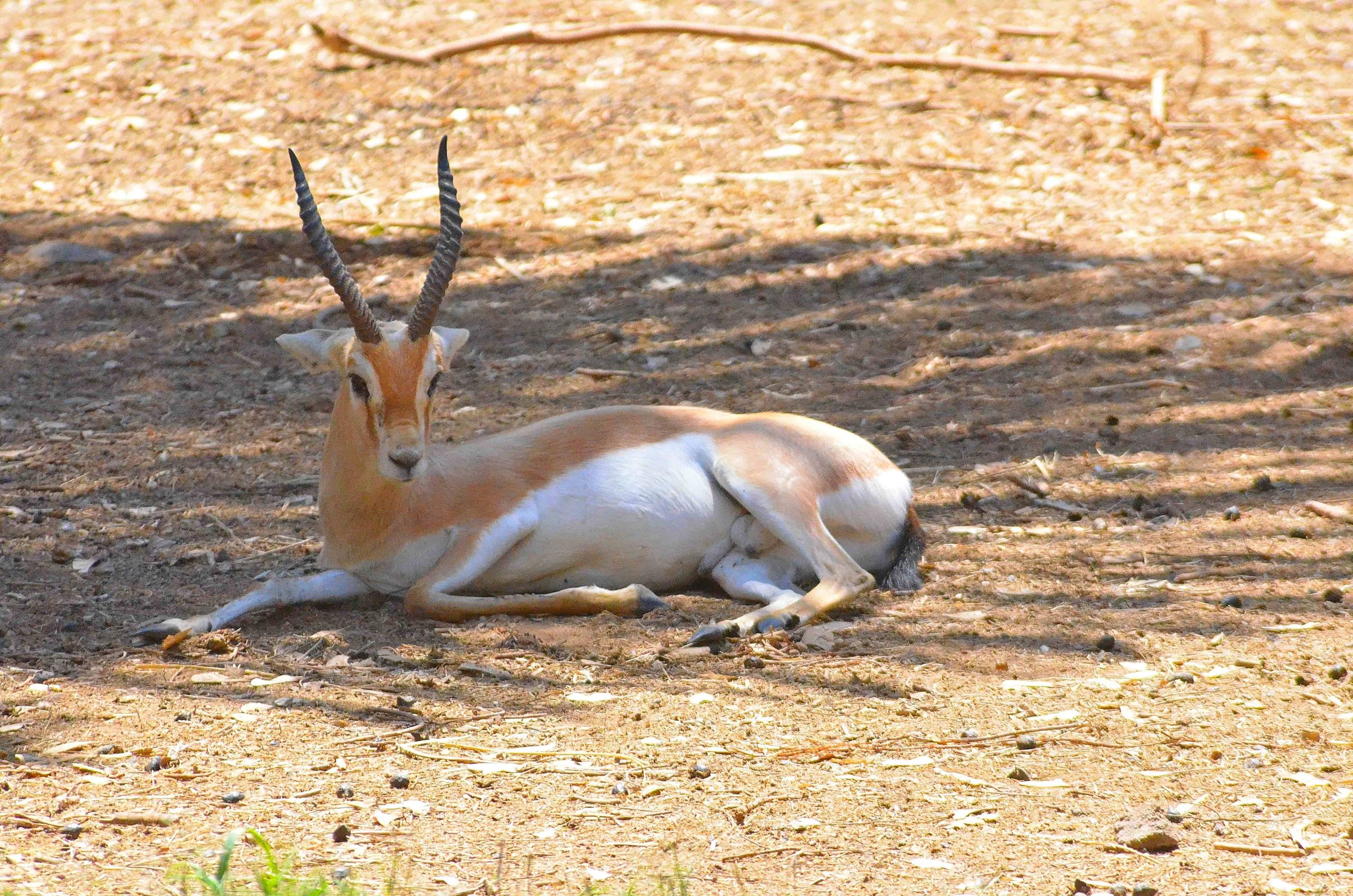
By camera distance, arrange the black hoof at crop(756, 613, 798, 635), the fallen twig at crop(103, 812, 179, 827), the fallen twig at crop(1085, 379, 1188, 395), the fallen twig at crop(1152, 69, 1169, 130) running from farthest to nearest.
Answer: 1. the fallen twig at crop(1152, 69, 1169, 130)
2. the fallen twig at crop(1085, 379, 1188, 395)
3. the black hoof at crop(756, 613, 798, 635)
4. the fallen twig at crop(103, 812, 179, 827)

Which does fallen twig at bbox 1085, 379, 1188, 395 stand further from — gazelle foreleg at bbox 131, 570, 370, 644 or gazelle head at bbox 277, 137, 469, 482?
gazelle foreleg at bbox 131, 570, 370, 644

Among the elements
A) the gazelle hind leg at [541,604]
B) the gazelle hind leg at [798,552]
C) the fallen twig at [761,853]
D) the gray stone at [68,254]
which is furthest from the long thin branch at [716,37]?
the fallen twig at [761,853]

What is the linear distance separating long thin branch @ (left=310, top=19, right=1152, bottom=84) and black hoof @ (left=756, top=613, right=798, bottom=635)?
771 cm

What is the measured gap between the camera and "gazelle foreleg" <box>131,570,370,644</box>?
5.13 metres

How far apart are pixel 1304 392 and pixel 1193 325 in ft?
3.08

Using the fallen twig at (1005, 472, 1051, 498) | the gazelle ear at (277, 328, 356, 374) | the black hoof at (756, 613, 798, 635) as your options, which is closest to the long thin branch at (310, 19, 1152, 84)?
the fallen twig at (1005, 472, 1051, 498)

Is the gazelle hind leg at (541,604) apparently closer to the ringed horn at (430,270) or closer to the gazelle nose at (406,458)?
the gazelle nose at (406,458)

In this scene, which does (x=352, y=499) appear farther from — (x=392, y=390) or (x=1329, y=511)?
(x=1329, y=511)

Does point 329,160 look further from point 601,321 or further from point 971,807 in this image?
point 971,807

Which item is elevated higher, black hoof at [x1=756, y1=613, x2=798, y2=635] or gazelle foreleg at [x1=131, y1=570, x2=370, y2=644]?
gazelle foreleg at [x1=131, y1=570, x2=370, y2=644]

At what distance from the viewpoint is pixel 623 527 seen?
5691 millimetres

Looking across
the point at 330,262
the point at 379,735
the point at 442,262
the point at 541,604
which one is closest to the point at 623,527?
the point at 541,604

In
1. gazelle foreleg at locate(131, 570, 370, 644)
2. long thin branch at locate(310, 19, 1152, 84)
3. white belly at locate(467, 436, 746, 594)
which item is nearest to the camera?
gazelle foreleg at locate(131, 570, 370, 644)

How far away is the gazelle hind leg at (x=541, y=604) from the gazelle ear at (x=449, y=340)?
0.87m
